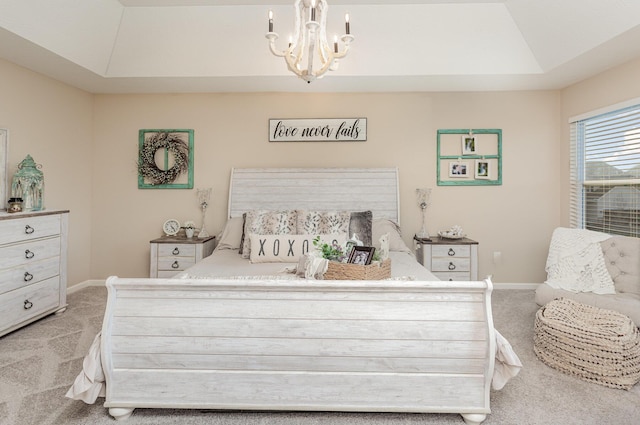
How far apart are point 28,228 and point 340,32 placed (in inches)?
131

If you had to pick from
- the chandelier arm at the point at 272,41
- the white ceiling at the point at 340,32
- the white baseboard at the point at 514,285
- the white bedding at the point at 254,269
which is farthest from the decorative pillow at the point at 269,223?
the white baseboard at the point at 514,285

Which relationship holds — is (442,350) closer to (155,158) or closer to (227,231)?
(227,231)

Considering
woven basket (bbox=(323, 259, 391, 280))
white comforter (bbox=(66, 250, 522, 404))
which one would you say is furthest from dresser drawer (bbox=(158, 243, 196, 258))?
woven basket (bbox=(323, 259, 391, 280))

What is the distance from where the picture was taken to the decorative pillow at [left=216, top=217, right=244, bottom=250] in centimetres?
362

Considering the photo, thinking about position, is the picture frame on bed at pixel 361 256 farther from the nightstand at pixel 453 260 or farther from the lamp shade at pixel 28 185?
the lamp shade at pixel 28 185

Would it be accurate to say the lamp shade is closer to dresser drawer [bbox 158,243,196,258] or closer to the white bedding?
dresser drawer [bbox 158,243,196,258]

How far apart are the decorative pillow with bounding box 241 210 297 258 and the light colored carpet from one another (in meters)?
1.60

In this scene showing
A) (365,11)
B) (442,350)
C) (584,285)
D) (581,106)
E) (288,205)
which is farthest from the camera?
(288,205)

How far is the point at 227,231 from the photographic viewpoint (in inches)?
148

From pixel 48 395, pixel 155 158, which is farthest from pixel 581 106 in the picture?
pixel 48 395

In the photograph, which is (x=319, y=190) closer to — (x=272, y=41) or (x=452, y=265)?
(x=452, y=265)

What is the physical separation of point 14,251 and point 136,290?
6.13 ft

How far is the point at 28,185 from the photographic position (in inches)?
123

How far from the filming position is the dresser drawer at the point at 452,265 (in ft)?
11.9
